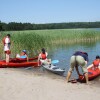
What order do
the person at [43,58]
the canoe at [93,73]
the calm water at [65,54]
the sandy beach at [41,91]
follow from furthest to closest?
the calm water at [65,54]
the person at [43,58]
the canoe at [93,73]
the sandy beach at [41,91]

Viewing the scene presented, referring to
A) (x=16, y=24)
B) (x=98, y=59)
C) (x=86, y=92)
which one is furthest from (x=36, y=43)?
(x=16, y=24)

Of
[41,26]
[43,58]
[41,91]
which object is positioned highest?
[41,26]

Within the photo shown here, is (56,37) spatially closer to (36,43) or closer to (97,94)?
(36,43)

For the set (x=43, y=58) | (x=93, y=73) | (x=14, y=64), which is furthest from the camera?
(x=14, y=64)

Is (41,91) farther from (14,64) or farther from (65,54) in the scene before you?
(65,54)

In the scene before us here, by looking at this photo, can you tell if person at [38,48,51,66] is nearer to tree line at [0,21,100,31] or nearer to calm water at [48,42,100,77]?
calm water at [48,42,100,77]

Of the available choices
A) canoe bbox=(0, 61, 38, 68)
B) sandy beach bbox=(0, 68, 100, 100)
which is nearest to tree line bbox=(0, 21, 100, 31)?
canoe bbox=(0, 61, 38, 68)

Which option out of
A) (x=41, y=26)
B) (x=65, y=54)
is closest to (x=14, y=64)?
(x=65, y=54)

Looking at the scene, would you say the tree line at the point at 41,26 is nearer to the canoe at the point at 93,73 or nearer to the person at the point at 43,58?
the person at the point at 43,58

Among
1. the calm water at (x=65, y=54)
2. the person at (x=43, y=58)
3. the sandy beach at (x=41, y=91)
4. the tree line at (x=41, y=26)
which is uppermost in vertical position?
the tree line at (x=41, y=26)

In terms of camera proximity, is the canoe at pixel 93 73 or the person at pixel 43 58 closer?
the canoe at pixel 93 73

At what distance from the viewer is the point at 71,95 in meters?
8.96

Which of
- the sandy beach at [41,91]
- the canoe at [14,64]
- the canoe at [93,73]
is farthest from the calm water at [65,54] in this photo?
the sandy beach at [41,91]

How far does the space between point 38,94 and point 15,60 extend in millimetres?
7994
